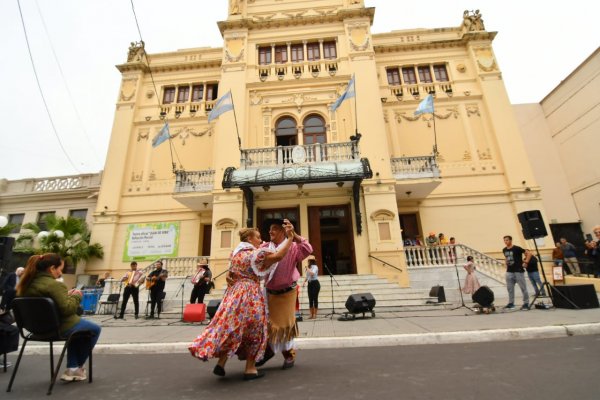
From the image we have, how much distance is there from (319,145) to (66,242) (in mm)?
14014

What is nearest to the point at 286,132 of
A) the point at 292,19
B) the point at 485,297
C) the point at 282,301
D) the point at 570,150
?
the point at 292,19

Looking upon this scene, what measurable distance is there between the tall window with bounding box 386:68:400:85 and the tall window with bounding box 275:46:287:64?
659cm

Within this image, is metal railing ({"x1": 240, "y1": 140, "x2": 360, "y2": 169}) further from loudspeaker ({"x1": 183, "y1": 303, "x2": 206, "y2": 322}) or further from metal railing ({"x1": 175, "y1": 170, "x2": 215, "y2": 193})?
loudspeaker ({"x1": 183, "y1": 303, "x2": 206, "y2": 322})

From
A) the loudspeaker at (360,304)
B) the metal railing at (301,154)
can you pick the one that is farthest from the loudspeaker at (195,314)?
the metal railing at (301,154)

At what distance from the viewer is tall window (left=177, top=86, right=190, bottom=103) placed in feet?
62.8

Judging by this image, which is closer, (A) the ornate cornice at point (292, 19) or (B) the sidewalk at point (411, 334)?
(B) the sidewalk at point (411, 334)

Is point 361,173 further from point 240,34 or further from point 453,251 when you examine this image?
point 240,34

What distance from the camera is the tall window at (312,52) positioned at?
17406 millimetres

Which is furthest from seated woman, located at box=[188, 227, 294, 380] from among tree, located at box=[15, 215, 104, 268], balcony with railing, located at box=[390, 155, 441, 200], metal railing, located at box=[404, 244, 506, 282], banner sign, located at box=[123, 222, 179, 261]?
tree, located at box=[15, 215, 104, 268]

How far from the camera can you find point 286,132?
15.9 m

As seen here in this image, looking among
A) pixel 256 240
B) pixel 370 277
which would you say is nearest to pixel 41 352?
pixel 256 240

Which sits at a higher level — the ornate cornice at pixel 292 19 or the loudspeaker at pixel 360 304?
the ornate cornice at pixel 292 19

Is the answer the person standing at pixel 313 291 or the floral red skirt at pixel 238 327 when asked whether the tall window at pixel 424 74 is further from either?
the floral red skirt at pixel 238 327

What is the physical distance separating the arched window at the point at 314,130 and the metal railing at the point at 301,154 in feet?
5.85
